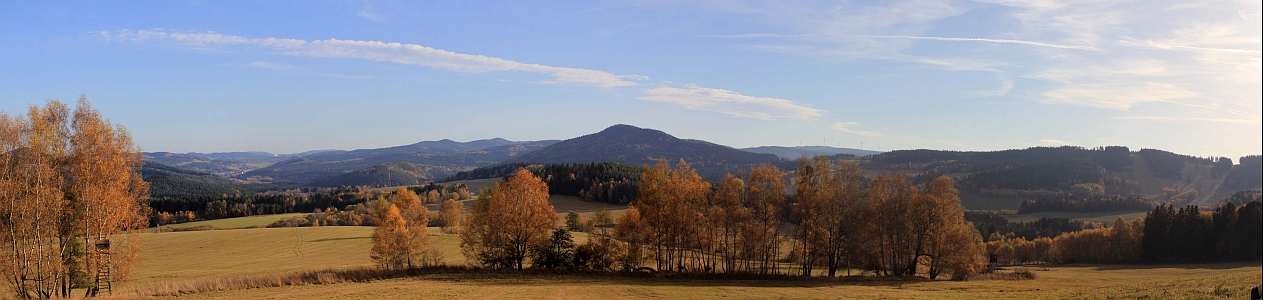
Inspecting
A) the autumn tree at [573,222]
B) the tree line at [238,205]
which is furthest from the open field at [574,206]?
the tree line at [238,205]

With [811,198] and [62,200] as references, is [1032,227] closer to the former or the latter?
[811,198]

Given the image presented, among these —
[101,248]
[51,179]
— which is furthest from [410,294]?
[51,179]

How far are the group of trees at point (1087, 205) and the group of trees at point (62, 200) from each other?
6643 inches

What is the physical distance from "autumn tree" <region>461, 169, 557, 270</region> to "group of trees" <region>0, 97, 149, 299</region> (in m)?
19.6

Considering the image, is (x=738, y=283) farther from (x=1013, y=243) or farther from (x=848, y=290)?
(x=1013, y=243)

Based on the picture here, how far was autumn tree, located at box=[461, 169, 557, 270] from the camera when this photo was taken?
4175cm

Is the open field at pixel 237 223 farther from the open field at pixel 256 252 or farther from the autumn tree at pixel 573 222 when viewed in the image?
the autumn tree at pixel 573 222

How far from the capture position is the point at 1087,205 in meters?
141

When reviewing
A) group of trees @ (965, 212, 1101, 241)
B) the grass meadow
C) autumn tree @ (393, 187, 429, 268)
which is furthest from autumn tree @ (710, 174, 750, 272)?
group of trees @ (965, 212, 1101, 241)

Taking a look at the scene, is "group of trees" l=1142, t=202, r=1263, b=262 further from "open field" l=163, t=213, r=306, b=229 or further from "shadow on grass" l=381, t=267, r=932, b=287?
"open field" l=163, t=213, r=306, b=229

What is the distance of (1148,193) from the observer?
12938cm

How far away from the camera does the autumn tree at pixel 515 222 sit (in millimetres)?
41750

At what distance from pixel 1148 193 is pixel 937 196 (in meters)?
130

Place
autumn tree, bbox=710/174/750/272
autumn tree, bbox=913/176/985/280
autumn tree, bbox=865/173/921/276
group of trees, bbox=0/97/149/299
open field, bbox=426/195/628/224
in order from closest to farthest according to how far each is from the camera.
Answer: group of trees, bbox=0/97/149/299 < autumn tree, bbox=913/176/985/280 < autumn tree, bbox=710/174/750/272 < autumn tree, bbox=865/173/921/276 < open field, bbox=426/195/628/224
